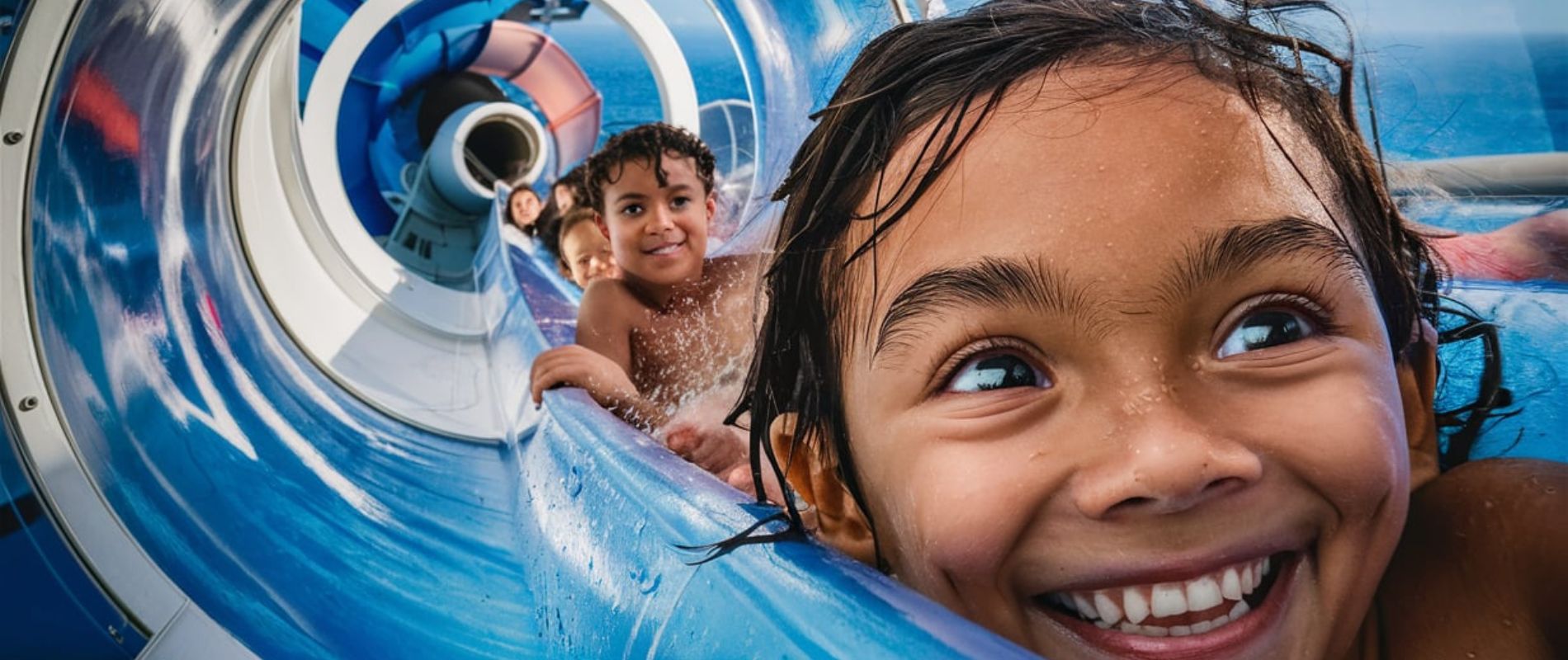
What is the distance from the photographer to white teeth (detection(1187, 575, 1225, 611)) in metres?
0.71

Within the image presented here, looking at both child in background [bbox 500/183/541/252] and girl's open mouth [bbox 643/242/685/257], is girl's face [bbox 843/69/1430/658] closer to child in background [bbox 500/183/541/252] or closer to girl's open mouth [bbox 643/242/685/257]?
girl's open mouth [bbox 643/242/685/257]

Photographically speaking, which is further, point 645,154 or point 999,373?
point 645,154

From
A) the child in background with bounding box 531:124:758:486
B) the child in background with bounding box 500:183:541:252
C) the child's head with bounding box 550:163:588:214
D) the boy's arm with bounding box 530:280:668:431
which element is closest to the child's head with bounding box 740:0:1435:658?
the child in background with bounding box 531:124:758:486

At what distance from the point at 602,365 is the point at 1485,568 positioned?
132 cm

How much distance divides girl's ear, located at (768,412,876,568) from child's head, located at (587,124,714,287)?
4.59 ft

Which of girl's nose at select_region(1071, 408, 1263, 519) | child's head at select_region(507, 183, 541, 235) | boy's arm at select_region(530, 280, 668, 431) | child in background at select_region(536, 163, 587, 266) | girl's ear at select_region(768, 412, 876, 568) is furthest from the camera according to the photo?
child's head at select_region(507, 183, 541, 235)

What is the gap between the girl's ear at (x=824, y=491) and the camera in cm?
93

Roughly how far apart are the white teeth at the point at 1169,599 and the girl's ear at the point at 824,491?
0.80 feet

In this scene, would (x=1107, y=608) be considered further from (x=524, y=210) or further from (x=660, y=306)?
(x=524, y=210)

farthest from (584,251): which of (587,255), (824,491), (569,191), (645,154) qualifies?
(824,491)

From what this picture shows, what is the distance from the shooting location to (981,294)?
75 centimetres

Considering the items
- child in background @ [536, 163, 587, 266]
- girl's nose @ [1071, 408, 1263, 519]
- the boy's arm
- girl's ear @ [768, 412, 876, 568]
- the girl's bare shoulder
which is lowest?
child in background @ [536, 163, 587, 266]

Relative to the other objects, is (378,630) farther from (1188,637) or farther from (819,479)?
(1188,637)

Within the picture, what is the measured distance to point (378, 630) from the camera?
1.61 metres
